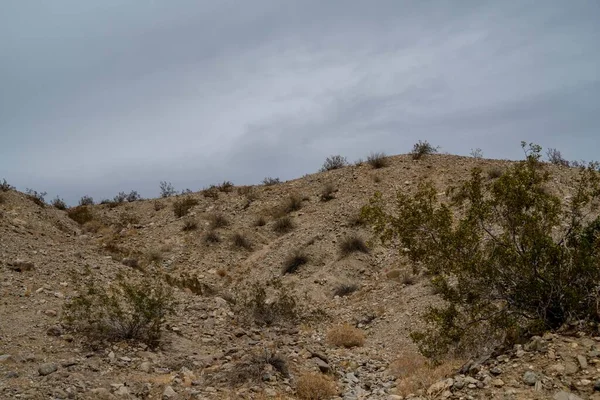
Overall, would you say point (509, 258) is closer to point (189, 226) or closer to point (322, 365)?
point (322, 365)

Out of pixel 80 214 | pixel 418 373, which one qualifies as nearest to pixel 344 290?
pixel 418 373

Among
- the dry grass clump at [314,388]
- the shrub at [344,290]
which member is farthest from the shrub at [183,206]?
the dry grass clump at [314,388]

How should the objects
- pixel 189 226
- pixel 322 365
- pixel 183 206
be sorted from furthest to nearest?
pixel 183 206 → pixel 189 226 → pixel 322 365

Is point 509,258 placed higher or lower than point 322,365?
higher

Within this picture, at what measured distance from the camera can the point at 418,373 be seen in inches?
332

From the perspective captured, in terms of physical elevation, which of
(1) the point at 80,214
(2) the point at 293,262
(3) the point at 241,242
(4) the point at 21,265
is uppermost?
(1) the point at 80,214

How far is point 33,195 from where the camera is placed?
22391 mm

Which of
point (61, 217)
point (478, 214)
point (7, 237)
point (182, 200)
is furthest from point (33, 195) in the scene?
point (478, 214)

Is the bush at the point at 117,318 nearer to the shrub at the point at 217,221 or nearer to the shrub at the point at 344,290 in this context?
the shrub at the point at 344,290

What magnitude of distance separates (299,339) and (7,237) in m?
8.89

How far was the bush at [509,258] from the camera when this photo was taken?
7.08 m

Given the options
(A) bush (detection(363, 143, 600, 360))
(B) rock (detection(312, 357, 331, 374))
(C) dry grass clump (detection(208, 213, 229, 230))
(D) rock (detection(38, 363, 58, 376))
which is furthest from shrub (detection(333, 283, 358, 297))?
(D) rock (detection(38, 363, 58, 376))

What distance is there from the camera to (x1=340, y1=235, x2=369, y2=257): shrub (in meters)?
17.4

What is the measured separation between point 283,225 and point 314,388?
12.9m
